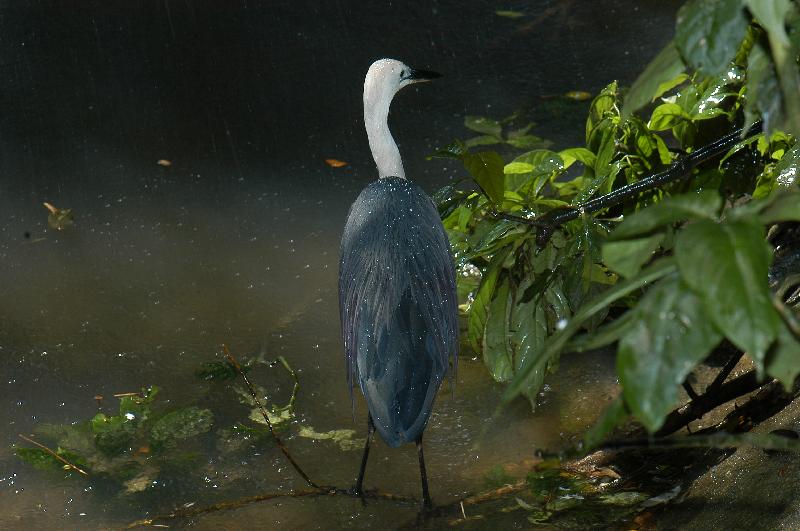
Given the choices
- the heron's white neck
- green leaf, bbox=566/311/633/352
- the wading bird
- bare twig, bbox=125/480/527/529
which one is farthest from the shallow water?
green leaf, bbox=566/311/633/352

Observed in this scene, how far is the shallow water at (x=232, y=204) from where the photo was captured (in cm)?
273

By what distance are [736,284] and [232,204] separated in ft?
12.0

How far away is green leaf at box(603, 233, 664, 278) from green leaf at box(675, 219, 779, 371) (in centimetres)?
10

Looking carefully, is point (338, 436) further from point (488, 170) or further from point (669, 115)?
point (669, 115)

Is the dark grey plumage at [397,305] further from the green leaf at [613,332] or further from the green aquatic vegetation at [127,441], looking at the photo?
the green leaf at [613,332]

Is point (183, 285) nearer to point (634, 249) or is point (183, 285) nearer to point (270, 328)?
point (270, 328)

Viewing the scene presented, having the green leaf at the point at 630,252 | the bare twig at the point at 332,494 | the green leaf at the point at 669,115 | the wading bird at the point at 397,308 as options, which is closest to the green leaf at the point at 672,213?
the green leaf at the point at 630,252

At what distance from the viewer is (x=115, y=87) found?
5.02 metres

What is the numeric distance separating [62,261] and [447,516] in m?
2.23

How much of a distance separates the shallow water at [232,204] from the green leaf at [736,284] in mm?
1931

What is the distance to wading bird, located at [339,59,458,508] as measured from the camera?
7.95 feet

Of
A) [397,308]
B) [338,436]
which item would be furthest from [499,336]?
[338,436]

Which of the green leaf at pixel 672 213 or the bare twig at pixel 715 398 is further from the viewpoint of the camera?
the bare twig at pixel 715 398

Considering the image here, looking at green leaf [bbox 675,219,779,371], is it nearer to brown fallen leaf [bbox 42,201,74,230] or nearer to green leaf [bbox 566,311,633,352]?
green leaf [bbox 566,311,633,352]
